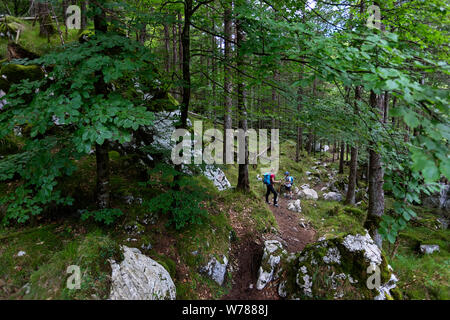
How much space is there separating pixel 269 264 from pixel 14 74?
9576mm

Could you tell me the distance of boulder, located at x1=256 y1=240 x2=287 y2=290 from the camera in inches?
203

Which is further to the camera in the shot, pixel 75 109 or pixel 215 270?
pixel 215 270

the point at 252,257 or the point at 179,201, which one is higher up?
the point at 179,201

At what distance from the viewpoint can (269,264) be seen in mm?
5340

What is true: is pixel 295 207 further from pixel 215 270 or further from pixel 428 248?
pixel 215 270

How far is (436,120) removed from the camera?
5.66 feet

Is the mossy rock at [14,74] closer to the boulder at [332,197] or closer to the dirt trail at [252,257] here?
the dirt trail at [252,257]

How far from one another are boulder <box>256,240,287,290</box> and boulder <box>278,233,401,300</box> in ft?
1.06

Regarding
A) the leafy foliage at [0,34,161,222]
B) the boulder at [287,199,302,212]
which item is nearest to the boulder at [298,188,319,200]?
the boulder at [287,199,302,212]

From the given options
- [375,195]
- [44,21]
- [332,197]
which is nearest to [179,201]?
[375,195]

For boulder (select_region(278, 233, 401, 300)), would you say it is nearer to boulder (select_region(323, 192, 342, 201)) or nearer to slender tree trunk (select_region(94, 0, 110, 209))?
slender tree trunk (select_region(94, 0, 110, 209))

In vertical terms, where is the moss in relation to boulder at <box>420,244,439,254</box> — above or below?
above

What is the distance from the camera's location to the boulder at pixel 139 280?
3.28 metres
